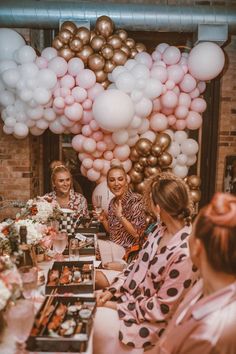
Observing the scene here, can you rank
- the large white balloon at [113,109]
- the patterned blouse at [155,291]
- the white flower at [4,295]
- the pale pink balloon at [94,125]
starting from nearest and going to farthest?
1. the white flower at [4,295]
2. the patterned blouse at [155,291]
3. the large white balloon at [113,109]
4. the pale pink balloon at [94,125]

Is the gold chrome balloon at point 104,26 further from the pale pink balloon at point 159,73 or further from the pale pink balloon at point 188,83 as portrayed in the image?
the pale pink balloon at point 188,83

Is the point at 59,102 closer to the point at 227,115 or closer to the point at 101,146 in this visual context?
the point at 101,146

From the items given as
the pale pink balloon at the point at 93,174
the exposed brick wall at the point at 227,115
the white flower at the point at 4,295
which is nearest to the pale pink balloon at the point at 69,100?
the pale pink balloon at the point at 93,174

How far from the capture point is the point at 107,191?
3.77 metres

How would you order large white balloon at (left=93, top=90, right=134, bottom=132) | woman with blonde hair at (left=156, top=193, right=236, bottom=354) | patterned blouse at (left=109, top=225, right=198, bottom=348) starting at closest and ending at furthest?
woman with blonde hair at (left=156, top=193, right=236, bottom=354) → patterned blouse at (left=109, top=225, right=198, bottom=348) → large white balloon at (left=93, top=90, right=134, bottom=132)

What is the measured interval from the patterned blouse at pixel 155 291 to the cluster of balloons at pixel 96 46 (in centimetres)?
201

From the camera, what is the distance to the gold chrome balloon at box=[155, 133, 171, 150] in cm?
374

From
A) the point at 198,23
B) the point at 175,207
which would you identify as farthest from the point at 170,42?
the point at 175,207

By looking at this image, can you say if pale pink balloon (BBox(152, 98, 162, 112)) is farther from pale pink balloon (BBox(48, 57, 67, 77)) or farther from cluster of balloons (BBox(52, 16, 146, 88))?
A: pale pink balloon (BBox(48, 57, 67, 77))

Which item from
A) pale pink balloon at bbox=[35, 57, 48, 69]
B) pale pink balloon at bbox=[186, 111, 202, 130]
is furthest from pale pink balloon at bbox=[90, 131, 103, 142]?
pale pink balloon at bbox=[186, 111, 202, 130]

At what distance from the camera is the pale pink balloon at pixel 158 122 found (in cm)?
372

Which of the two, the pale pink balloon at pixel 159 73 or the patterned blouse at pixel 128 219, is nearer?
the patterned blouse at pixel 128 219

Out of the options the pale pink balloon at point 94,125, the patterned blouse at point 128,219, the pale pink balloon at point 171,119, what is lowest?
the patterned blouse at point 128,219

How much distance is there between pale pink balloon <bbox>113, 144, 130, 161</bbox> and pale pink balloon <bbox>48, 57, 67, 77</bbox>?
0.90 meters
